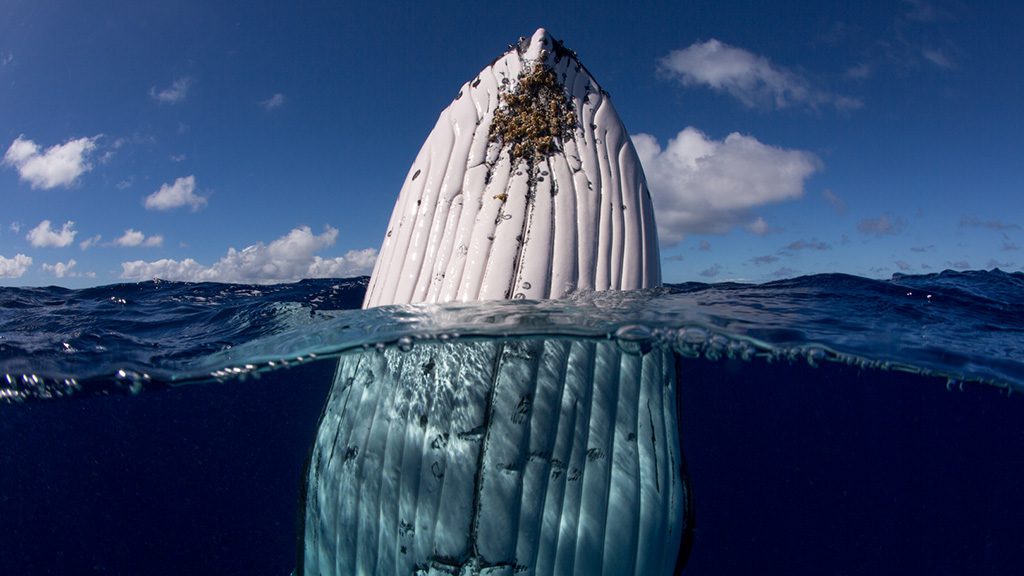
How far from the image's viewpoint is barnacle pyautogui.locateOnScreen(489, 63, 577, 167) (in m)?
3.04

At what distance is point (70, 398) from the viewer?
8.09m

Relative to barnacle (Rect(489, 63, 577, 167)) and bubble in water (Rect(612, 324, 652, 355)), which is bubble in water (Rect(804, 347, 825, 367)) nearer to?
bubble in water (Rect(612, 324, 652, 355))

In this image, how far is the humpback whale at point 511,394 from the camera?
2391 mm

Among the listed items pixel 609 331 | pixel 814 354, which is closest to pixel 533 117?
pixel 609 331

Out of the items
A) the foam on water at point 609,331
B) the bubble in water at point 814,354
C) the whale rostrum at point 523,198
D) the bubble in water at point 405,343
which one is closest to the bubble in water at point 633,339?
the foam on water at point 609,331

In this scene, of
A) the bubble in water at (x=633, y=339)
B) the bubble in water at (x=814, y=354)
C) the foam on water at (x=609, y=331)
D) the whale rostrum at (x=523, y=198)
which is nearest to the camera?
the bubble in water at (x=633, y=339)

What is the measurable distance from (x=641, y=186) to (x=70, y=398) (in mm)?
8823

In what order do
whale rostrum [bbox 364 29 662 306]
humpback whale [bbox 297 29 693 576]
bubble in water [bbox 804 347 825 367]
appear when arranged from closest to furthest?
humpback whale [bbox 297 29 693 576]
whale rostrum [bbox 364 29 662 306]
bubble in water [bbox 804 347 825 367]

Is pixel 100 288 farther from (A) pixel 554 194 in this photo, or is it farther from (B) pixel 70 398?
(A) pixel 554 194

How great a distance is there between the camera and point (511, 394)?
2512mm

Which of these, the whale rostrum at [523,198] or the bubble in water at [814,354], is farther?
the bubble in water at [814,354]

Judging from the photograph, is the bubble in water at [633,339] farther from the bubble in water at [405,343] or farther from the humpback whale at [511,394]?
the bubble in water at [405,343]

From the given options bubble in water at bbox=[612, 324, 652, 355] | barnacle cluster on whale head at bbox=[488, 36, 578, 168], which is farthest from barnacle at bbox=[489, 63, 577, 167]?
bubble in water at bbox=[612, 324, 652, 355]

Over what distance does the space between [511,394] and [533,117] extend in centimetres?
152
